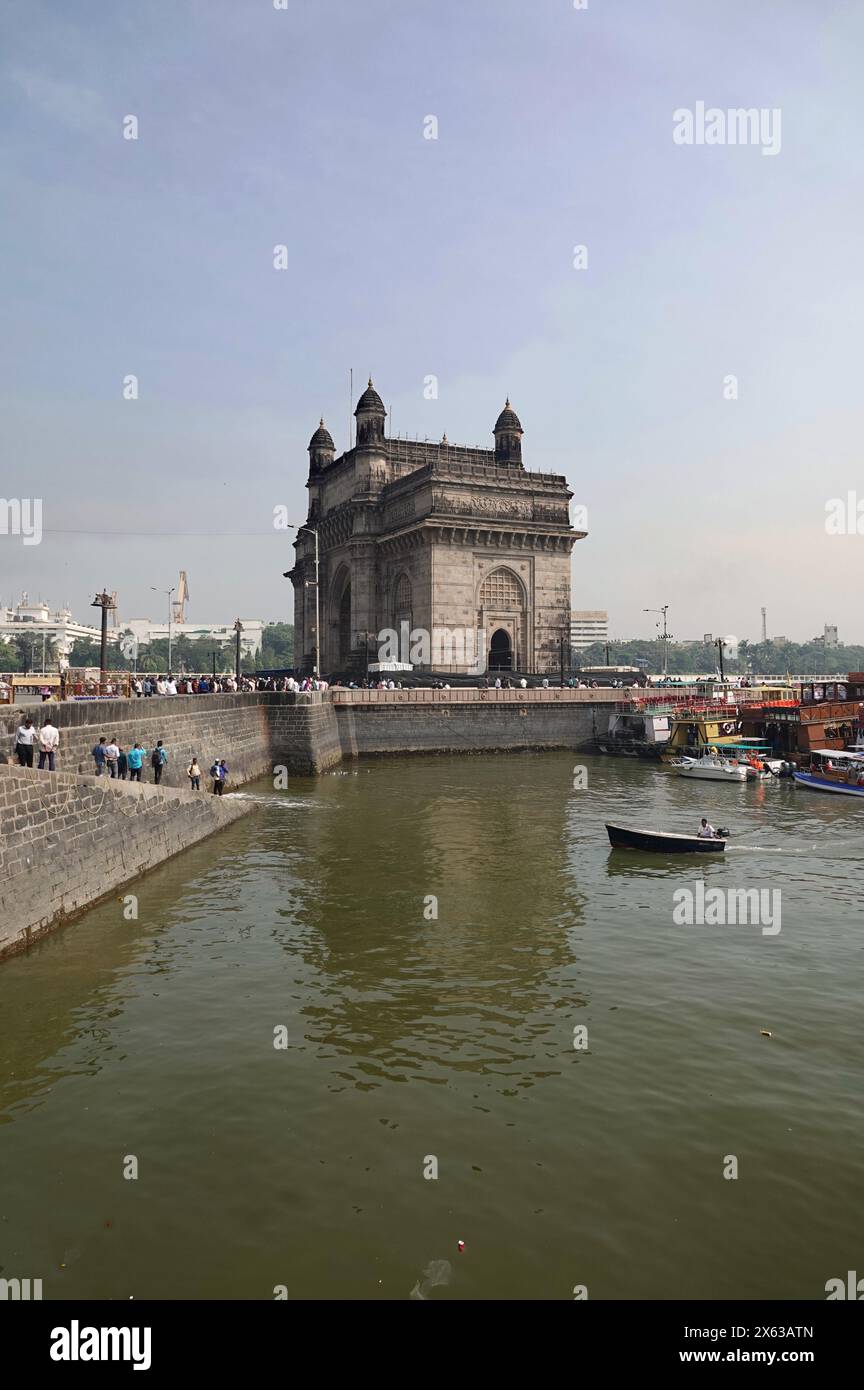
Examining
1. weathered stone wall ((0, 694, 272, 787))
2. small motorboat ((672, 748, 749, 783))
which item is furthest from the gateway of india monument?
weathered stone wall ((0, 694, 272, 787))

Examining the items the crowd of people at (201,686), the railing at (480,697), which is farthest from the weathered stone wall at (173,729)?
the railing at (480,697)

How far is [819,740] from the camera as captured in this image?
146 feet

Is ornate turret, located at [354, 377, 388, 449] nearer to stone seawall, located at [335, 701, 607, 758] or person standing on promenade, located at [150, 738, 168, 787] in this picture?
stone seawall, located at [335, 701, 607, 758]

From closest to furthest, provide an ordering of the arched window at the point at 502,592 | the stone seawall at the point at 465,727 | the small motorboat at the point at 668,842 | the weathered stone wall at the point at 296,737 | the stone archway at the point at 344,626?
the small motorboat at the point at 668,842 → the weathered stone wall at the point at 296,737 → the stone seawall at the point at 465,727 → the arched window at the point at 502,592 → the stone archway at the point at 344,626

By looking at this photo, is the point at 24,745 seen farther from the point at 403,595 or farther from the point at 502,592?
the point at 502,592

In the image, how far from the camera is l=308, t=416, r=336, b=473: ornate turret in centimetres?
8169

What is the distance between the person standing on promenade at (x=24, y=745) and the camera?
58.9ft

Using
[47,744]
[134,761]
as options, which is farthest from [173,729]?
[47,744]

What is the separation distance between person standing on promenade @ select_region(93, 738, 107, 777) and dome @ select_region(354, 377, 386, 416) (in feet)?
176

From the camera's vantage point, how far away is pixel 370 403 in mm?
69688

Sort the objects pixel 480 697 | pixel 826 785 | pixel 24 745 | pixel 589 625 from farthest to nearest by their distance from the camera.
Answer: pixel 589 625, pixel 480 697, pixel 826 785, pixel 24 745

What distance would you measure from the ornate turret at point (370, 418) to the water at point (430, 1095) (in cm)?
5597

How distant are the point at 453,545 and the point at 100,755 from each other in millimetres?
42976

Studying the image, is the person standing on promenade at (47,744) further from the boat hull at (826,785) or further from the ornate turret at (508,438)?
the ornate turret at (508,438)
